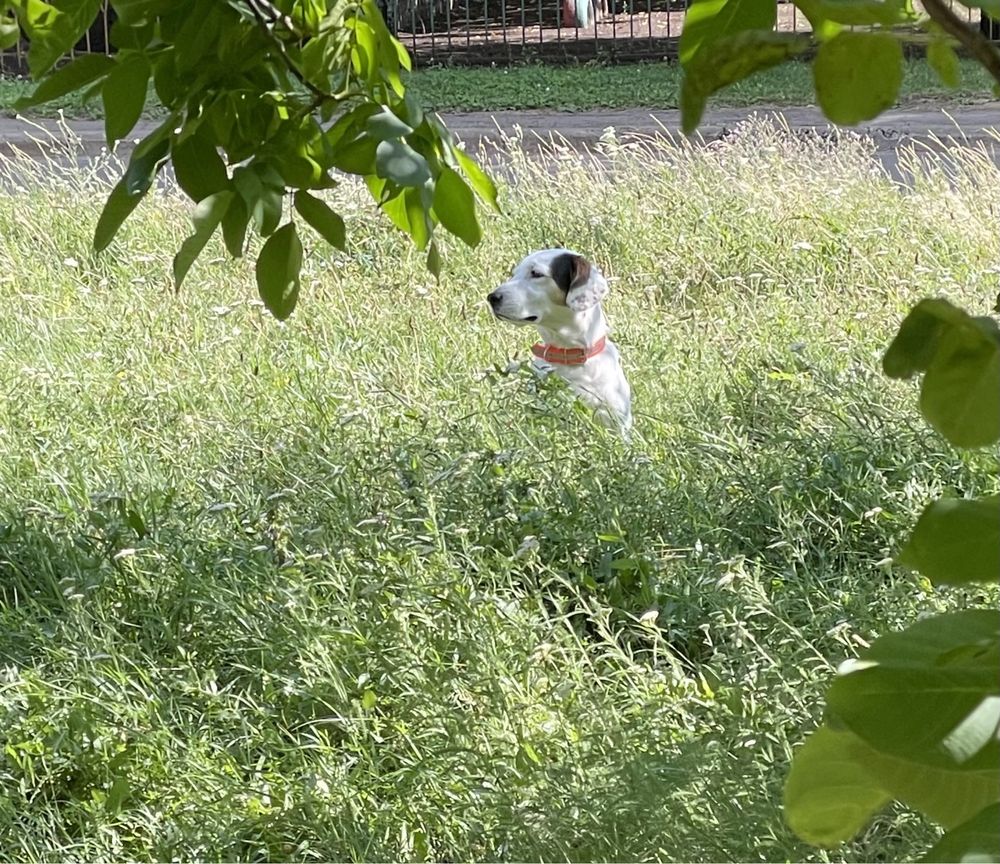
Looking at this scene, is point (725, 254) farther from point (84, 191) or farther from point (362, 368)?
point (84, 191)

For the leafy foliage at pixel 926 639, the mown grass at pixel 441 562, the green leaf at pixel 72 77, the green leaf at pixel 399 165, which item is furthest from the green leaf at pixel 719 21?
the mown grass at pixel 441 562

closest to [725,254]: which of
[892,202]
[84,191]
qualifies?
[892,202]

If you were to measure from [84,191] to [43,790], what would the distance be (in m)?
5.73

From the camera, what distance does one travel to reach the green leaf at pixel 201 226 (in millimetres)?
1077

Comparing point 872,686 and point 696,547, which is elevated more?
point 872,686

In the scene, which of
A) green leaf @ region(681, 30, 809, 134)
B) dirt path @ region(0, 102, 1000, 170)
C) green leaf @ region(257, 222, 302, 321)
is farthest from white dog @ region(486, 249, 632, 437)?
dirt path @ region(0, 102, 1000, 170)

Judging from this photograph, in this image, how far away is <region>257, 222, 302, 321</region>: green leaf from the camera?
122cm

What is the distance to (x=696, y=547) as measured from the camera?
3.34 m

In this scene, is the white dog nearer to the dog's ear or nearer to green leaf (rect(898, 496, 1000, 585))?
the dog's ear

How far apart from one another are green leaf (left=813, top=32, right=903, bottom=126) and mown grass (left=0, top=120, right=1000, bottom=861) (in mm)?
1814

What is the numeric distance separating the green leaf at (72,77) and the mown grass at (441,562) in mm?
1505

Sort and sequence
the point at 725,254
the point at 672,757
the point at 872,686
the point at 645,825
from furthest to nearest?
the point at 725,254, the point at 672,757, the point at 645,825, the point at 872,686

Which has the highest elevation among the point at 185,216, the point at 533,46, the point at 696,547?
the point at 696,547

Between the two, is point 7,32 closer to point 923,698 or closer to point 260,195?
point 260,195
